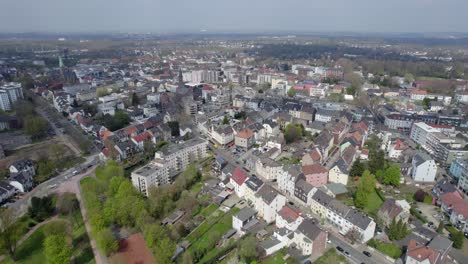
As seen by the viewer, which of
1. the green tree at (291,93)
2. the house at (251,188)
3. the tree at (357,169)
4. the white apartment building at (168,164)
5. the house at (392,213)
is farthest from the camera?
the green tree at (291,93)

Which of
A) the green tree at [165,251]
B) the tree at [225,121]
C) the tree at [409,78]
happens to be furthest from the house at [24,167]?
the tree at [409,78]

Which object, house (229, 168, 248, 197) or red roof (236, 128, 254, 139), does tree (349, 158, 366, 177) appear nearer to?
house (229, 168, 248, 197)

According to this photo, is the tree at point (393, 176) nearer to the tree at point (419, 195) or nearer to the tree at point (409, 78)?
the tree at point (419, 195)

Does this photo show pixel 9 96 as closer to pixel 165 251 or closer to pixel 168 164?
pixel 168 164

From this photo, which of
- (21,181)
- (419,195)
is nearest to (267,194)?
(419,195)

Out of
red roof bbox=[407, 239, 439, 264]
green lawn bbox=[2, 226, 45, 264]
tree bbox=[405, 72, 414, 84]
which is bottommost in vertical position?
green lawn bbox=[2, 226, 45, 264]

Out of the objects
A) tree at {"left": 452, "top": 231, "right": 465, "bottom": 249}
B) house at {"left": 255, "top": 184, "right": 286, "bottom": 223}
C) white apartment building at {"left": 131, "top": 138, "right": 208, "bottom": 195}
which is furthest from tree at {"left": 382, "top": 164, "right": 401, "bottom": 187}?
white apartment building at {"left": 131, "top": 138, "right": 208, "bottom": 195}
